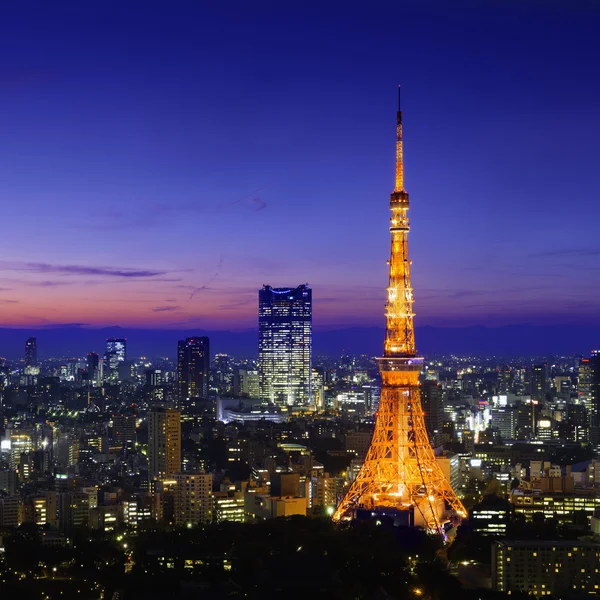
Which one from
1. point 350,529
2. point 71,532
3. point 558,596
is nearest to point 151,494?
point 71,532

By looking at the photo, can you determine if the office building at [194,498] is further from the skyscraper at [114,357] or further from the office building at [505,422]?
the skyscraper at [114,357]

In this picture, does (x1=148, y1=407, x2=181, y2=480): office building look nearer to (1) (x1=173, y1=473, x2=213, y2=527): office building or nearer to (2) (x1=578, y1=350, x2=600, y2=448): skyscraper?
(1) (x1=173, y1=473, x2=213, y2=527): office building

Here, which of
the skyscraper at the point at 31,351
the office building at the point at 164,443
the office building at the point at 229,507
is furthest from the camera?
the skyscraper at the point at 31,351

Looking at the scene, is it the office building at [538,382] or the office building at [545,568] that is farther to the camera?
the office building at [538,382]

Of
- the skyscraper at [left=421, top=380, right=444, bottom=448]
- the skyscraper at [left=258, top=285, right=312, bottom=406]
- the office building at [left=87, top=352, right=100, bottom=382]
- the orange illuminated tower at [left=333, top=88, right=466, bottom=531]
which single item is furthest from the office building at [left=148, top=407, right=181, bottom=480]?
the office building at [left=87, top=352, right=100, bottom=382]

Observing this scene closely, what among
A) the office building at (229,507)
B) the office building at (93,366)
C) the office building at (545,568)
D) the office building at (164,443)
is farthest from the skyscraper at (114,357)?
the office building at (545,568)

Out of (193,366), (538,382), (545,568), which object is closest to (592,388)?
(538,382)

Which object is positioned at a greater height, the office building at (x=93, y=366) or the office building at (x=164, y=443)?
the office building at (x=93, y=366)

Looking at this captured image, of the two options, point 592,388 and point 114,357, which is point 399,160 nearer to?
point 592,388
